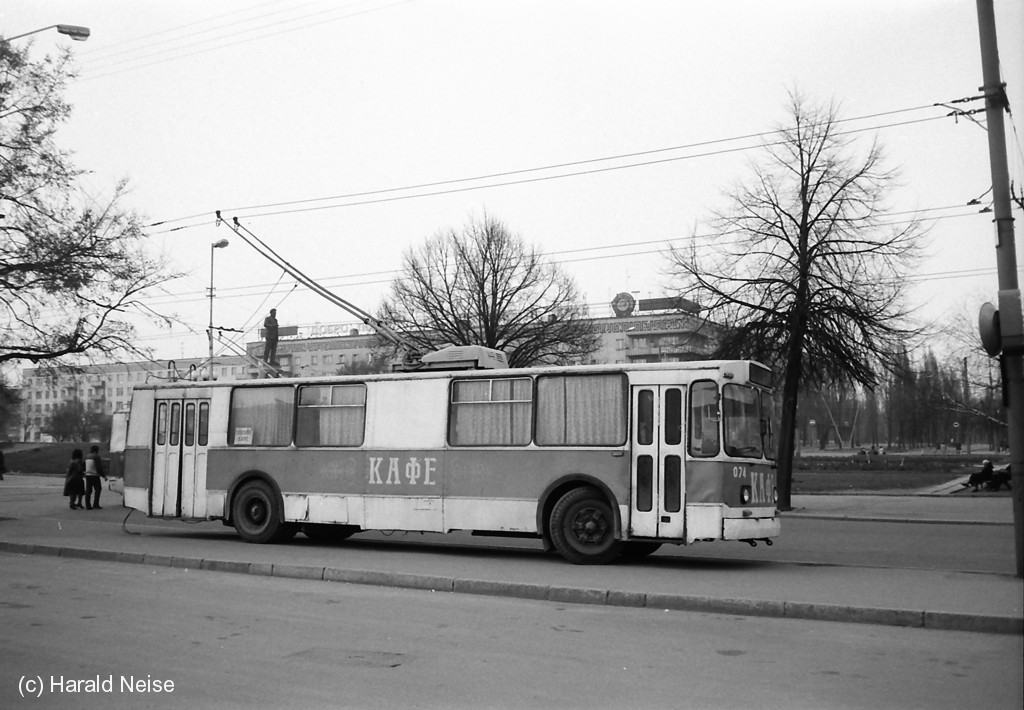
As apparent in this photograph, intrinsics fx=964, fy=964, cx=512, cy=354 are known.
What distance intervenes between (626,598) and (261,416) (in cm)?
902

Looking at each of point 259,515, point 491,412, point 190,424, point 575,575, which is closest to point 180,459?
point 190,424

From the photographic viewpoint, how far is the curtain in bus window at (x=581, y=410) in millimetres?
13672

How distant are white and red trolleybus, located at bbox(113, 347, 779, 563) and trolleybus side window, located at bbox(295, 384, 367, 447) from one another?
0.03 metres

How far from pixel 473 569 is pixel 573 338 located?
1095 inches

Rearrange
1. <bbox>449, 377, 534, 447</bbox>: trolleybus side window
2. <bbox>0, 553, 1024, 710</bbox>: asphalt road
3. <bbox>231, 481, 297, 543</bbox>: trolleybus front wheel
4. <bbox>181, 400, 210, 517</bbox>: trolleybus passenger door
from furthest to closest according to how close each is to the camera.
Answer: <bbox>181, 400, 210, 517</bbox>: trolleybus passenger door → <bbox>231, 481, 297, 543</bbox>: trolleybus front wheel → <bbox>449, 377, 534, 447</bbox>: trolleybus side window → <bbox>0, 553, 1024, 710</bbox>: asphalt road

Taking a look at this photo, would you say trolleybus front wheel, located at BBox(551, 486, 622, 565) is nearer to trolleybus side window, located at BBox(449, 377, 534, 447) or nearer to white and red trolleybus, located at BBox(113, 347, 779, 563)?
white and red trolleybus, located at BBox(113, 347, 779, 563)

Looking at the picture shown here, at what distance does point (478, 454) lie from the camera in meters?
14.7

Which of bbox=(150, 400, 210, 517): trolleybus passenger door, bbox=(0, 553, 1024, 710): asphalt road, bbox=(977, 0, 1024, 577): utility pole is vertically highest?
bbox=(977, 0, 1024, 577): utility pole

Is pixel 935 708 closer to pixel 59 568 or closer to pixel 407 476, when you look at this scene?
pixel 407 476

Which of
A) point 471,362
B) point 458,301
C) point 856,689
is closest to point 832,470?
point 458,301

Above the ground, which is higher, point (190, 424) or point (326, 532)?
point (190, 424)

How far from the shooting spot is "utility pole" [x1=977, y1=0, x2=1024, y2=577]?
11.1 meters

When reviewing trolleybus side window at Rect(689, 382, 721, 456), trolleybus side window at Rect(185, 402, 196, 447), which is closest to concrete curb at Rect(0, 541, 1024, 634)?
trolleybus side window at Rect(689, 382, 721, 456)

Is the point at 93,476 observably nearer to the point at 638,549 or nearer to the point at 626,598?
the point at 638,549
